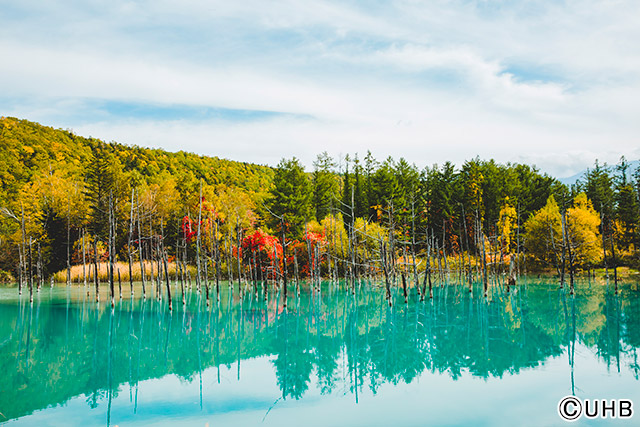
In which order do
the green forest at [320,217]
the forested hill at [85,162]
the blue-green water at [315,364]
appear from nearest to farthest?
the blue-green water at [315,364], the green forest at [320,217], the forested hill at [85,162]

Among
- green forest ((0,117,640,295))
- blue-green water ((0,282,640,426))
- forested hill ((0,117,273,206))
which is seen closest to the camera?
blue-green water ((0,282,640,426))

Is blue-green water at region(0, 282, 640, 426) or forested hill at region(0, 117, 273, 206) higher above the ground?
forested hill at region(0, 117, 273, 206)

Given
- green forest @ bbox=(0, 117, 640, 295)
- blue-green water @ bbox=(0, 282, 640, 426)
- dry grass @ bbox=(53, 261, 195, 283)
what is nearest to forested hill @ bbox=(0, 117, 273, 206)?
green forest @ bbox=(0, 117, 640, 295)

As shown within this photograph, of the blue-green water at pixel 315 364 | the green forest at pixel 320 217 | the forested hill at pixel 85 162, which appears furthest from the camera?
the forested hill at pixel 85 162

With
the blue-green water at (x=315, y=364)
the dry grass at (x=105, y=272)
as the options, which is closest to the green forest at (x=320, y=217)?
the dry grass at (x=105, y=272)

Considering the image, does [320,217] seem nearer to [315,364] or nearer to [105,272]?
[105,272]

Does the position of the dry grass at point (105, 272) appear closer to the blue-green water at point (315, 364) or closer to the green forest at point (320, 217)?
the green forest at point (320, 217)

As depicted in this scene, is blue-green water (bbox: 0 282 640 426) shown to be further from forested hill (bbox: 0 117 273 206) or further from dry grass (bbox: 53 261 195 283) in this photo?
forested hill (bbox: 0 117 273 206)

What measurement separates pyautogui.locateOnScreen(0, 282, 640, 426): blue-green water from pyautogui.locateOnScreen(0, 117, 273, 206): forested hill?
3229cm

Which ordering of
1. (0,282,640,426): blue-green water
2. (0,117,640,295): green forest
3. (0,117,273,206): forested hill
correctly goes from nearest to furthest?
1. (0,282,640,426): blue-green water
2. (0,117,640,295): green forest
3. (0,117,273,206): forested hill

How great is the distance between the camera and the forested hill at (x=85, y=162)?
2072 inches

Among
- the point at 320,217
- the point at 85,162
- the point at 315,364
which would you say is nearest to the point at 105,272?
the point at 320,217

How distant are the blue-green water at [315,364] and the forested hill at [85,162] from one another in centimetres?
Result: 3229

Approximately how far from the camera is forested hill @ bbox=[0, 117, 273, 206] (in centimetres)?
5264
